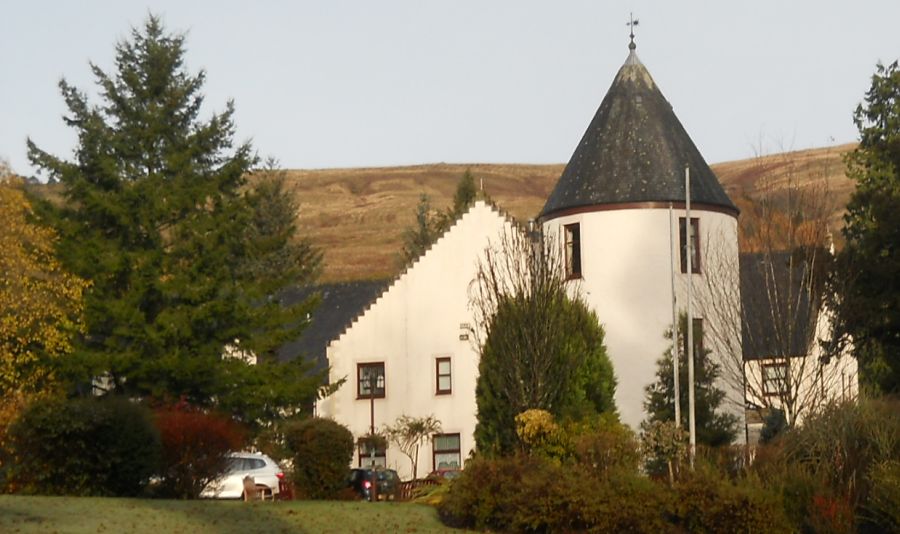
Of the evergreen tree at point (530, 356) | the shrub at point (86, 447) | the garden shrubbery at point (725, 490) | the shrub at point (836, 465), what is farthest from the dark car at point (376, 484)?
the shrub at point (836, 465)

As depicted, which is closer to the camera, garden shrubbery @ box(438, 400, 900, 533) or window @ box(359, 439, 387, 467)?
garden shrubbery @ box(438, 400, 900, 533)

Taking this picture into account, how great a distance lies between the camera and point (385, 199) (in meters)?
181

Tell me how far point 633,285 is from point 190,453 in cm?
1718

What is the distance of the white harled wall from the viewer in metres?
41.7

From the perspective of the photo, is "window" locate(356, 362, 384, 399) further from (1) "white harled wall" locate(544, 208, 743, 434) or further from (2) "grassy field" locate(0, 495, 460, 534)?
(2) "grassy field" locate(0, 495, 460, 534)

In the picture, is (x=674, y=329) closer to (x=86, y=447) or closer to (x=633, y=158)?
(x=633, y=158)

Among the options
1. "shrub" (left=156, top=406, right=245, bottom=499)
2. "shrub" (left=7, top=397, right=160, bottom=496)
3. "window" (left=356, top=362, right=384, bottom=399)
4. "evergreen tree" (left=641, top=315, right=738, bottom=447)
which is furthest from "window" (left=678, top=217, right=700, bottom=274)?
"shrub" (left=7, top=397, right=160, bottom=496)

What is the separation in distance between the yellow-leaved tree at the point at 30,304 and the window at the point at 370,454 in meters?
12.3

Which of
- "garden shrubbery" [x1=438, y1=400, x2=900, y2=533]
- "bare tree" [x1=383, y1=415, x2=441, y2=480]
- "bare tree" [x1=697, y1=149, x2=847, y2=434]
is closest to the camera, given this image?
"garden shrubbery" [x1=438, y1=400, x2=900, y2=533]

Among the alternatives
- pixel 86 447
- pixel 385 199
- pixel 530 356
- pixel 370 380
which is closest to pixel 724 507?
pixel 86 447

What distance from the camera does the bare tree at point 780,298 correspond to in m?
37.0

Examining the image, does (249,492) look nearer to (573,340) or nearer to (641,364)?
(573,340)

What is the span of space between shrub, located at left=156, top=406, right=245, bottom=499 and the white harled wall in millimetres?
15636

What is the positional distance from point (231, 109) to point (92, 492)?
21207 mm
